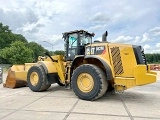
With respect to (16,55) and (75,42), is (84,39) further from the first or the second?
(16,55)

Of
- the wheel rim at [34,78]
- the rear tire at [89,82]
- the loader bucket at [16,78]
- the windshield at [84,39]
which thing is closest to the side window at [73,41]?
the windshield at [84,39]

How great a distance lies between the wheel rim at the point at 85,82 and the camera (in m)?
7.30

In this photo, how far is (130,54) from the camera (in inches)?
278

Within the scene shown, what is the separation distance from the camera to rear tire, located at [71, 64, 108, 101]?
278 inches

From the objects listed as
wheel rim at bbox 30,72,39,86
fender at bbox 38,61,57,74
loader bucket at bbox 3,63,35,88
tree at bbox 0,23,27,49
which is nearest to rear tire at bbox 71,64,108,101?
fender at bbox 38,61,57,74

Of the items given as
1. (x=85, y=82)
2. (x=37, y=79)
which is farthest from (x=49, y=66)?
(x=85, y=82)

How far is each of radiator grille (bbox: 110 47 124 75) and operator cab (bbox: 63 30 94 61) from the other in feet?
5.67

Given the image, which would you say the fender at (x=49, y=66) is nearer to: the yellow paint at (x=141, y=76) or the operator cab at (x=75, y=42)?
the operator cab at (x=75, y=42)

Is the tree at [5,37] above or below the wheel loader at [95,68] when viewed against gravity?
above

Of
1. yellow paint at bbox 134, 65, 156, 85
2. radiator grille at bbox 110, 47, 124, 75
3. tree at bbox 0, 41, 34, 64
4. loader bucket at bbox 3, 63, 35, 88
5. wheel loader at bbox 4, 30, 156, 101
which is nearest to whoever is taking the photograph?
yellow paint at bbox 134, 65, 156, 85

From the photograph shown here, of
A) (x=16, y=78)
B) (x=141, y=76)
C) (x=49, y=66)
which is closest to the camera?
(x=141, y=76)

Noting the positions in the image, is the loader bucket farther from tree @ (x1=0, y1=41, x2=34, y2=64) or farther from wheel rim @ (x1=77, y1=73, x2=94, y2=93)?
tree @ (x1=0, y1=41, x2=34, y2=64)

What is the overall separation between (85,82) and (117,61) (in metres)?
1.31

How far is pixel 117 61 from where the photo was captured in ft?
23.3
